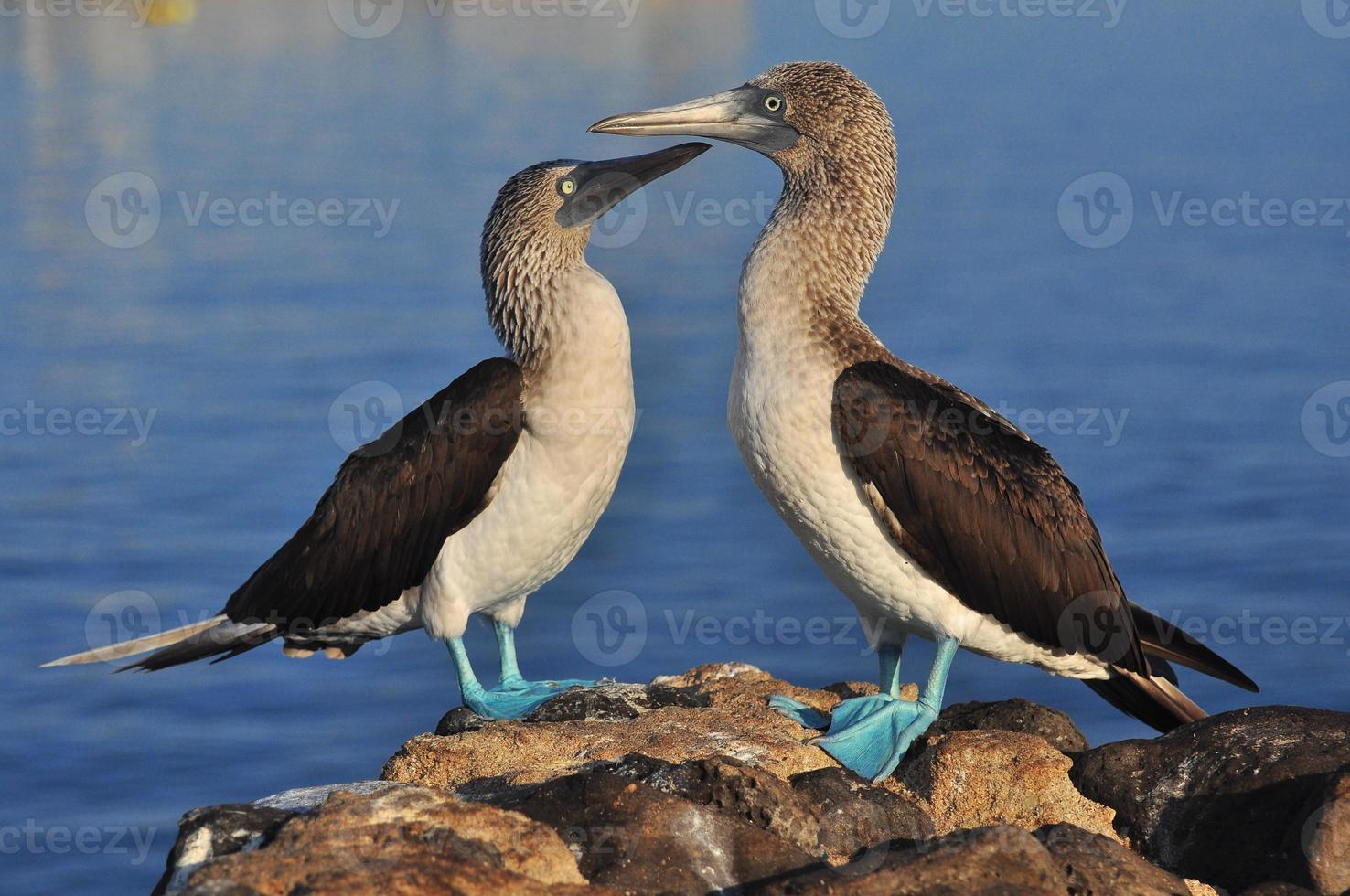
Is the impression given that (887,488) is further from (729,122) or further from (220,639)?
(220,639)

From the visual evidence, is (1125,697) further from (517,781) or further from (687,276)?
(687,276)

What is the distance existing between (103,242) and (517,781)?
20.6 meters

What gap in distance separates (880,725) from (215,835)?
2682mm

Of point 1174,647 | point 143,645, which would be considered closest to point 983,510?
point 1174,647

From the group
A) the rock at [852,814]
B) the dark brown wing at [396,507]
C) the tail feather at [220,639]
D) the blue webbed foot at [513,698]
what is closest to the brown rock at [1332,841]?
the rock at [852,814]

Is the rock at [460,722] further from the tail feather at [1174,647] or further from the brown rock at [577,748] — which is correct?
the tail feather at [1174,647]

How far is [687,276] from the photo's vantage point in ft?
74.7

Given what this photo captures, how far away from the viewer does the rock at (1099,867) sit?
5.11 meters

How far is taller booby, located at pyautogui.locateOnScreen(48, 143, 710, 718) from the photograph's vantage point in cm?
747

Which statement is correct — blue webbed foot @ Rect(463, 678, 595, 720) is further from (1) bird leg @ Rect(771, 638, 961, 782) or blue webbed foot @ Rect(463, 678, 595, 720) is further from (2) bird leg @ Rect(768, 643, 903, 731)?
(1) bird leg @ Rect(771, 638, 961, 782)

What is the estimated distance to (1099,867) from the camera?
5180 millimetres

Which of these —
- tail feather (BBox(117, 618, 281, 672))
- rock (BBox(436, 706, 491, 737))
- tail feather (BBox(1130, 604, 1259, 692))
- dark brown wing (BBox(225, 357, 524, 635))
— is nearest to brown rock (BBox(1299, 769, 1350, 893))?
tail feather (BBox(1130, 604, 1259, 692))

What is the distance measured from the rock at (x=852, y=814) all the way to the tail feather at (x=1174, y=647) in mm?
1506

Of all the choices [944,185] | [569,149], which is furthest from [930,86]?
[569,149]
